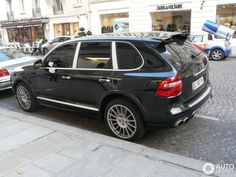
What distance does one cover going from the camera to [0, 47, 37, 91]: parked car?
24.3 feet

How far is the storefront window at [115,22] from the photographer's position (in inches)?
902

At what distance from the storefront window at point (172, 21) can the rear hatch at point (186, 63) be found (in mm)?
16237

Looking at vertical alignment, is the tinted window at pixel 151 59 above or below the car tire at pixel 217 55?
above

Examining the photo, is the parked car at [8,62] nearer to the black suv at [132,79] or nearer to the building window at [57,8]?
the black suv at [132,79]

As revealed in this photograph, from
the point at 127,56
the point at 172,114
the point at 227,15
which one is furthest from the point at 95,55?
the point at 227,15

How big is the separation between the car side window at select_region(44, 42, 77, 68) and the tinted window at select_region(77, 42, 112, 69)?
0.78ft

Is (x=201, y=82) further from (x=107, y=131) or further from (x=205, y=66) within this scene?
(x=107, y=131)

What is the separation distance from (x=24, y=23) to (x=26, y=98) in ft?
90.0

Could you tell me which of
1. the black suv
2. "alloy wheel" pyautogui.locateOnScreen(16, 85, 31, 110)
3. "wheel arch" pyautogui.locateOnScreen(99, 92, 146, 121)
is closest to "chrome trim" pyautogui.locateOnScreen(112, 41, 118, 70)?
the black suv

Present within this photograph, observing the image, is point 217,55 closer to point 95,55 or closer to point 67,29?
point 95,55

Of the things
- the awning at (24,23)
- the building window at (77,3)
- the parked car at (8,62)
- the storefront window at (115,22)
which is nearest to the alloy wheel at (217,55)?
the parked car at (8,62)

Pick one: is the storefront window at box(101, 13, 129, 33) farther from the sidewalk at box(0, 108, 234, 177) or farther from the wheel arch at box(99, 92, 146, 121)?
the sidewalk at box(0, 108, 234, 177)

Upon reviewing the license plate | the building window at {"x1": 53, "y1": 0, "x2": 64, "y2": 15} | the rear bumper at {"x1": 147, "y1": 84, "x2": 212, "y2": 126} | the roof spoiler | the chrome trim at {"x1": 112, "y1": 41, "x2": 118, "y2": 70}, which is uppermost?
the building window at {"x1": 53, "y1": 0, "x2": 64, "y2": 15}

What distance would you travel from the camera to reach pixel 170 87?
3684 millimetres
